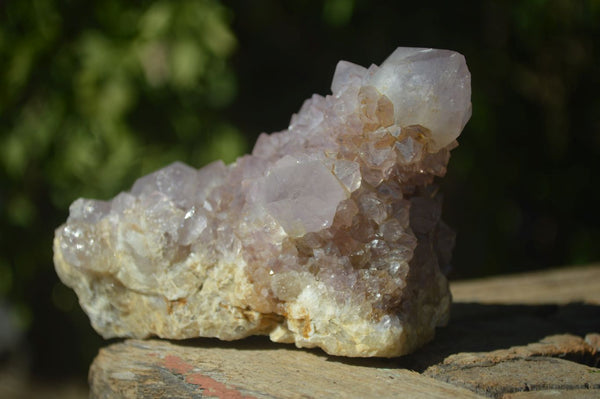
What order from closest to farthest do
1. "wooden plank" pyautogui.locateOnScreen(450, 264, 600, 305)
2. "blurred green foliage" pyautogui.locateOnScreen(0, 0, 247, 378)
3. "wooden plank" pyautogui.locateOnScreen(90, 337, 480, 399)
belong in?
"wooden plank" pyautogui.locateOnScreen(90, 337, 480, 399), "wooden plank" pyautogui.locateOnScreen(450, 264, 600, 305), "blurred green foliage" pyautogui.locateOnScreen(0, 0, 247, 378)

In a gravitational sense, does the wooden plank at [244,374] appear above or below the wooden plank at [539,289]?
above

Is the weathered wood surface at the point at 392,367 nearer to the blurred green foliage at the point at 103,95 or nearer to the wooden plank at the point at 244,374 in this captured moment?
the wooden plank at the point at 244,374

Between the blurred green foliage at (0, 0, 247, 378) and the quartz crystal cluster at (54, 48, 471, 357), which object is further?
the blurred green foliage at (0, 0, 247, 378)

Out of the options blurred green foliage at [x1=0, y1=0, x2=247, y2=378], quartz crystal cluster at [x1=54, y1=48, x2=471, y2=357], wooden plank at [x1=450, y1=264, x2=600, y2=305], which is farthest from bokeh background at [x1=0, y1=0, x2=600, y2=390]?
quartz crystal cluster at [x1=54, y1=48, x2=471, y2=357]

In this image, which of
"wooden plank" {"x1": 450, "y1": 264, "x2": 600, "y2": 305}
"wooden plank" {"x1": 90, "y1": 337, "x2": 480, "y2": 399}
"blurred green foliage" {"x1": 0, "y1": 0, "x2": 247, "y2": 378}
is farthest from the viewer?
"blurred green foliage" {"x1": 0, "y1": 0, "x2": 247, "y2": 378}

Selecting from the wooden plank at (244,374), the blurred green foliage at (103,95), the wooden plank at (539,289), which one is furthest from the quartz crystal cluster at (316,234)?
the blurred green foliage at (103,95)

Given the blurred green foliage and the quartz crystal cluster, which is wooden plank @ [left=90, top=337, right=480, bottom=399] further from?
the blurred green foliage

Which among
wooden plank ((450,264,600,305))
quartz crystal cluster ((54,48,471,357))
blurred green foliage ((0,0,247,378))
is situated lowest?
wooden plank ((450,264,600,305))
